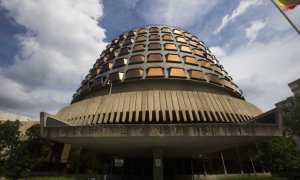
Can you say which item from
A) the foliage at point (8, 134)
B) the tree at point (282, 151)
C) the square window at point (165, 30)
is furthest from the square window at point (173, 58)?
the foliage at point (8, 134)

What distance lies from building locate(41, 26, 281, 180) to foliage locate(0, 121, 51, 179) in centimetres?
424

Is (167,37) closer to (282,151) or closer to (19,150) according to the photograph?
(282,151)

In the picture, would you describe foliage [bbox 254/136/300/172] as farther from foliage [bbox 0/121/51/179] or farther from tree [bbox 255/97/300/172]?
foliage [bbox 0/121/51/179]

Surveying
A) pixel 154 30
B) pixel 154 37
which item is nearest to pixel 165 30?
pixel 154 30

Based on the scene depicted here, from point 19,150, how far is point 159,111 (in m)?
17.1

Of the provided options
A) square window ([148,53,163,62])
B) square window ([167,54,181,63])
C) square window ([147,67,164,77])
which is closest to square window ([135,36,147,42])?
square window ([148,53,163,62])

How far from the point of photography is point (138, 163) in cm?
3231

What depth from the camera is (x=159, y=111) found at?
23.5 metres

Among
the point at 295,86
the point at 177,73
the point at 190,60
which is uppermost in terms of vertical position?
the point at 295,86

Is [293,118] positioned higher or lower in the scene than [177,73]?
lower

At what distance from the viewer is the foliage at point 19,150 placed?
27.7m

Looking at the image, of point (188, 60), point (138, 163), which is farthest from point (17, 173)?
point (188, 60)

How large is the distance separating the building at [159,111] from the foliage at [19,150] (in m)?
4.24

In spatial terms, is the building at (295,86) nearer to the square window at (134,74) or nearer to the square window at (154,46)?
the square window at (154,46)
